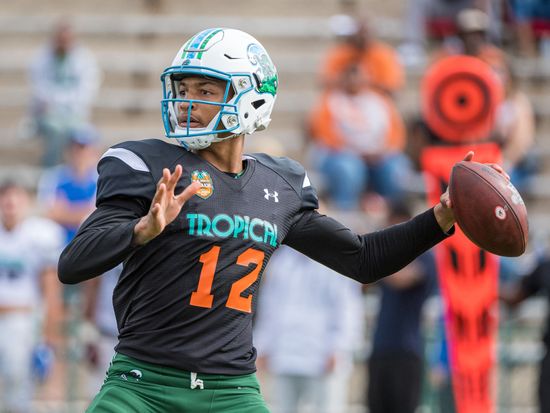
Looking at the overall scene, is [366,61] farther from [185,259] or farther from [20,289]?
[185,259]

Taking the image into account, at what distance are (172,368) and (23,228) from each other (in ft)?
17.1

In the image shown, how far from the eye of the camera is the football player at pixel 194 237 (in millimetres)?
4281

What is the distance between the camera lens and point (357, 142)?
10.9 m

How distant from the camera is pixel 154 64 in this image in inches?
544

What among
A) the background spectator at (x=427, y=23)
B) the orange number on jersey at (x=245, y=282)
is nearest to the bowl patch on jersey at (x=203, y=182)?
the orange number on jersey at (x=245, y=282)

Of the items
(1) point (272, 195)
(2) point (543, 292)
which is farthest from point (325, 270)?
(1) point (272, 195)

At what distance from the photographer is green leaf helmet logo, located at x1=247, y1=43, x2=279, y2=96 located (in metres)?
4.73

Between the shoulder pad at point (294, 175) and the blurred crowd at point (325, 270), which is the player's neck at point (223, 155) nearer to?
the shoulder pad at point (294, 175)

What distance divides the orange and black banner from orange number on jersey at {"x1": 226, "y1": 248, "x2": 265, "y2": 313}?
135 inches

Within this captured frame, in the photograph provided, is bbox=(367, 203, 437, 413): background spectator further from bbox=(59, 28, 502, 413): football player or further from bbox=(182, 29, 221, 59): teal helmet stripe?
bbox=(182, 29, 221, 59): teal helmet stripe

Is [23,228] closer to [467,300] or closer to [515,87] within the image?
[467,300]

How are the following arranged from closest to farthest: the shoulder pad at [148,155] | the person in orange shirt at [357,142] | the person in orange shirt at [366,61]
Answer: the shoulder pad at [148,155]
the person in orange shirt at [357,142]
the person in orange shirt at [366,61]

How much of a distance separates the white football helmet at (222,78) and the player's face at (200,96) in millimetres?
19

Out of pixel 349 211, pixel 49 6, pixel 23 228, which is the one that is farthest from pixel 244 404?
pixel 49 6
